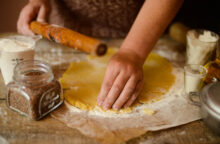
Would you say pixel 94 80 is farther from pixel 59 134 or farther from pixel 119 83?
pixel 59 134

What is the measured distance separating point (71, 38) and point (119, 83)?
8.9 inches

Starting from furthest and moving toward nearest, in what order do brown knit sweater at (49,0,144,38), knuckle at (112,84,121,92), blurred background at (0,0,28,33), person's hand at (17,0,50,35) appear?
blurred background at (0,0,28,33), brown knit sweater at (49,0,144,38), person's hand at (17,0,50,35), knuckle at (112,84,121,92)

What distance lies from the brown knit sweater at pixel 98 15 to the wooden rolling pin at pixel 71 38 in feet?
1.13

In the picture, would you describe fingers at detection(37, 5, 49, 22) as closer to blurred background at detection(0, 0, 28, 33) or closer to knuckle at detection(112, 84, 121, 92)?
knuckle at detection(112, 84, 121, 92)

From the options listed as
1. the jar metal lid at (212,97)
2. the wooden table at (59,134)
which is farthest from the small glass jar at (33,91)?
the jar metal lid at (212,97)

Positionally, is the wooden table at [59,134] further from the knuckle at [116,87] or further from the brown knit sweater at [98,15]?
the brown knit sweater at [98,15]

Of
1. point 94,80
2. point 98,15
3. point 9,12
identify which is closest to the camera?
point 94,80

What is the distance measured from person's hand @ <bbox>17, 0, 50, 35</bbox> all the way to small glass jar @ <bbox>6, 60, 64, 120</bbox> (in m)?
0.25

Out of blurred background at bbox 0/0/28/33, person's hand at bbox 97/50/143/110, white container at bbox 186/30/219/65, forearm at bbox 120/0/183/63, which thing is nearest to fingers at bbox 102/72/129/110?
person's hand at bbox 97/50/143/110

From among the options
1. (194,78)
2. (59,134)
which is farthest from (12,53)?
(194,78)

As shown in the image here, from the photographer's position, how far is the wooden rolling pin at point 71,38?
70 cm

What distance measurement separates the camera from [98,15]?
123 centimetres

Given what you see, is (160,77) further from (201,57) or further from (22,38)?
(22,38)

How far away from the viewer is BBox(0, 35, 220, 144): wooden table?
2.35ft
